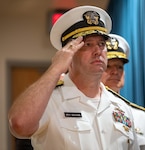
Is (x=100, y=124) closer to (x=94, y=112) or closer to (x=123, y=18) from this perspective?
(x=94, y=112)

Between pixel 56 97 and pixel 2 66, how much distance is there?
2112mm

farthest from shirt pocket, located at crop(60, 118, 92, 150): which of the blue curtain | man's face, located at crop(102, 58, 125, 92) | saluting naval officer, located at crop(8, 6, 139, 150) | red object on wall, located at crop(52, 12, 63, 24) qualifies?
red object on wall, located at crop(52, 12, 63, 24)

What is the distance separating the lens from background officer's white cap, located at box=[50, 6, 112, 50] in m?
1.26

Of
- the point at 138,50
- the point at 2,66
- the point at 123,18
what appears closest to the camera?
the point at 138,50

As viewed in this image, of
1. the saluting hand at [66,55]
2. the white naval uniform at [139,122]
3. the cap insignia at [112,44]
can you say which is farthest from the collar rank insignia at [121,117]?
the cap insignia at [112,44]

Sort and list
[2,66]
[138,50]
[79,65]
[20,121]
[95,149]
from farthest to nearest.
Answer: [2,66] < [138,50] < [79,65] < [95,149] < [20,121]

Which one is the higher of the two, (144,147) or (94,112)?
(94,112)

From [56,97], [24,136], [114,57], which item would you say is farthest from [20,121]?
[114,57]

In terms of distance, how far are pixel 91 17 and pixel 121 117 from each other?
420 mm

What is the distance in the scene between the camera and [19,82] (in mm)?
3344

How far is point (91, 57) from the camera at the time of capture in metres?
1.20

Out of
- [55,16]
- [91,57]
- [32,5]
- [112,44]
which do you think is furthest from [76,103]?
[32,5]

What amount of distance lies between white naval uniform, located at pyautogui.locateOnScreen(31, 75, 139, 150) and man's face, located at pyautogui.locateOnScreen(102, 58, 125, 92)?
409 mm

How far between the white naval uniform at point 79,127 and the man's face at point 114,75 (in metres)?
0.41
